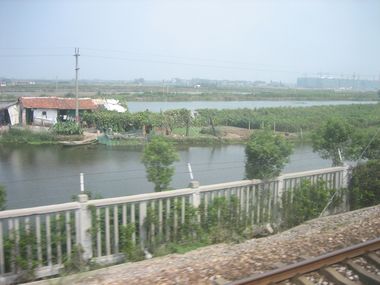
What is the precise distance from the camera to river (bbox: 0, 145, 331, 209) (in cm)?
1081

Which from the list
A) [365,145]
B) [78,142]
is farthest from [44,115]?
[365,145]

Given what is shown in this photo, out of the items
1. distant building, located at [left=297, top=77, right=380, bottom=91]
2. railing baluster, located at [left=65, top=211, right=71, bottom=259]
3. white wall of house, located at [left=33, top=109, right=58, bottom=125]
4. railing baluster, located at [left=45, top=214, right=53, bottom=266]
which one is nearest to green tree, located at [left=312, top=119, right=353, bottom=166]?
railing baluster, located at [left=65, top=211, right=71, bottom=259]

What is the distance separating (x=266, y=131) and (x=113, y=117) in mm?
21834

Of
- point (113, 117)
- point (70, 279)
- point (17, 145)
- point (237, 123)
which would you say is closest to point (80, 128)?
point (113, 117)

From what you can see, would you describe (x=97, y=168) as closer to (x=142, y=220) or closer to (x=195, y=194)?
(x=195, y=194)

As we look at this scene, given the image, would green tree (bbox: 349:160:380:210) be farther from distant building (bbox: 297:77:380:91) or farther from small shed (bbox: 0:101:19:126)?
distant building (bbox: 297:77:380:91)

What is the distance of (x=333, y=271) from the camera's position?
4.23 m

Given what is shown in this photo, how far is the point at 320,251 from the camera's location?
4.91 meters

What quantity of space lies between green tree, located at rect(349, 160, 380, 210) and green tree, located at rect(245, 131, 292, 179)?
2.05 metres

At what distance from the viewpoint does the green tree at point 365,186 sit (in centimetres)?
820

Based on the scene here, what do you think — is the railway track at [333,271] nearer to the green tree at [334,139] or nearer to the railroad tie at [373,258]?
the railroad tie at [373,258]

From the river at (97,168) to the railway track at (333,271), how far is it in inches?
137

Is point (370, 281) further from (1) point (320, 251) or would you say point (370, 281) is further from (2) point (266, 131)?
(2) point (266, 131)

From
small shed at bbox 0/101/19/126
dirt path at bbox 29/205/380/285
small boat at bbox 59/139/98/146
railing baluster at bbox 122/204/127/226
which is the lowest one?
small boat at bbox 59/139/98/146
